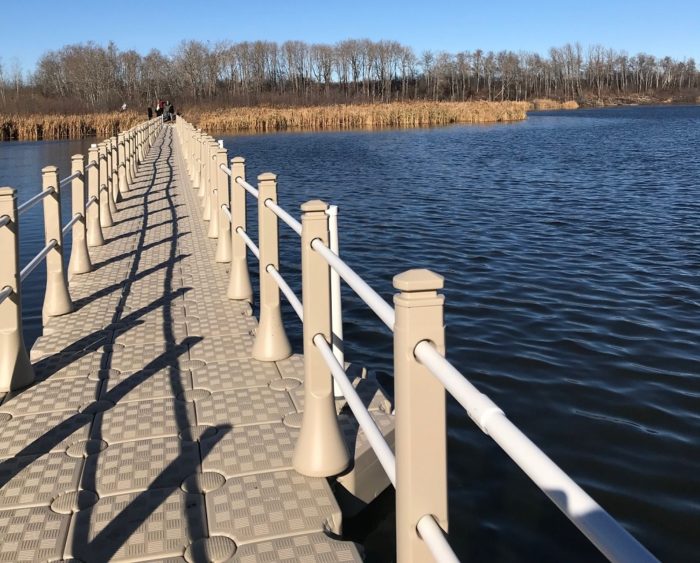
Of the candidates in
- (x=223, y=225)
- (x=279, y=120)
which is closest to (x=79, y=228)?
(x=223, y=225)

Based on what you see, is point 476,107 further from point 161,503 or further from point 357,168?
point 161,503

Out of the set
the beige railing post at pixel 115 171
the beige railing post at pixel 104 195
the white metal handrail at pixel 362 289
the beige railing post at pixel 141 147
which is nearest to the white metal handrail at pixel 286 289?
the white metal handrail at pixel 362 289

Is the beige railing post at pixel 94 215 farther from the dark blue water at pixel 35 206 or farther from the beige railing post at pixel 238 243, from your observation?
the beige railing post at pixel 238 243

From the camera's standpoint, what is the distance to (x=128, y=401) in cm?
445

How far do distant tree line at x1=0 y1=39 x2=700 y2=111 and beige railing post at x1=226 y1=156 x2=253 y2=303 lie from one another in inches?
4274

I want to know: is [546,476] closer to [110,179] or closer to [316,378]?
[316,378]

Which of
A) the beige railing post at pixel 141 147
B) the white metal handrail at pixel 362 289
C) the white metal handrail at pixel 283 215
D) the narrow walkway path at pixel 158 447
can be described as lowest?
the narrow walkway path at pixel 158 447

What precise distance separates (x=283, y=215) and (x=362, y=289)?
178 centimetres

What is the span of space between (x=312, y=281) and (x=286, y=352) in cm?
166

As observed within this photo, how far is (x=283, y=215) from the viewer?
4297mm

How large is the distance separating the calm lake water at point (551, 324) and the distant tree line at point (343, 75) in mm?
97593

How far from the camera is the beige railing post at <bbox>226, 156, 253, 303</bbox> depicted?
6750 millimetres

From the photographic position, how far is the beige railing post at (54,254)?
629 centimetres

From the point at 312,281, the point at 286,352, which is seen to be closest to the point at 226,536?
the point at 312,281
